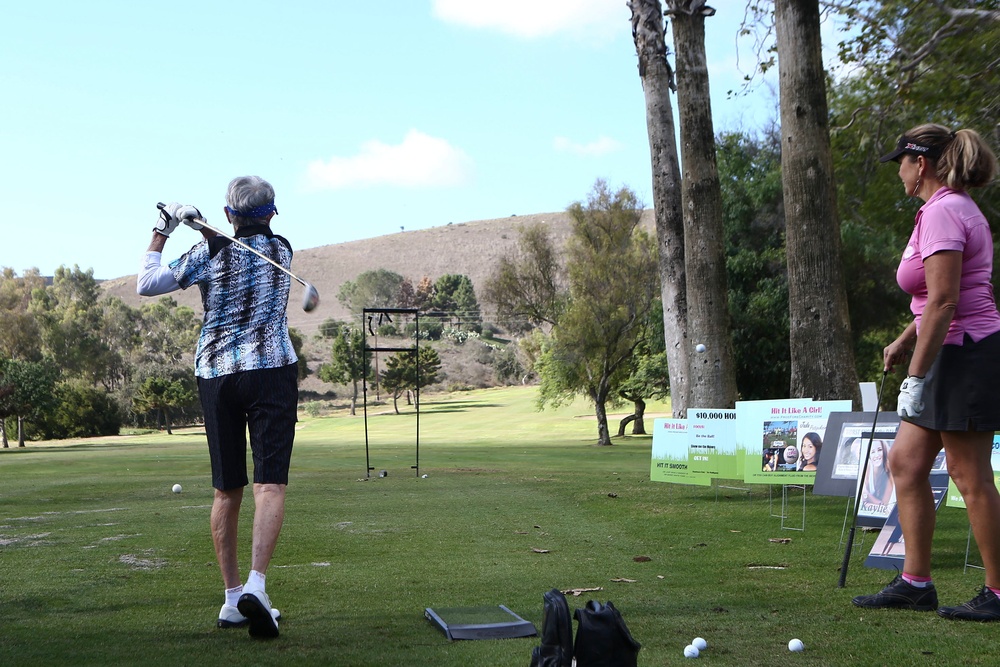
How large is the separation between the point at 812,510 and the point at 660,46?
750 centimetres

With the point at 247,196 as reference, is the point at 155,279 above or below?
below

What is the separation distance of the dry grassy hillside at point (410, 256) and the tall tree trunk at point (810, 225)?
482ft

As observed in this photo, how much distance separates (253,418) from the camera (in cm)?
507

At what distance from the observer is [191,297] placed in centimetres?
17025

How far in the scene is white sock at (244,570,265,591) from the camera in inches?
187

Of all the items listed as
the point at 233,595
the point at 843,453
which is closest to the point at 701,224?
the point at 843,453

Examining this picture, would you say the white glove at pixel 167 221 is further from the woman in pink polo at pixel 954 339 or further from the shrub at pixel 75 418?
the shrub at pixel 75 418

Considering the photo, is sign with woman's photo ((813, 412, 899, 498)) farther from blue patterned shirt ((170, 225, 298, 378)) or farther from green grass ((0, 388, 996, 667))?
blue patterned shirt ((170, 225, 298, 378))

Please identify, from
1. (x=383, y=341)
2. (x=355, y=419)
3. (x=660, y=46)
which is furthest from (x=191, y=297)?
(x=660, y=46)

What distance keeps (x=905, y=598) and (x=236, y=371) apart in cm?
344

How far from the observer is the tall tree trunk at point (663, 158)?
14727 mm

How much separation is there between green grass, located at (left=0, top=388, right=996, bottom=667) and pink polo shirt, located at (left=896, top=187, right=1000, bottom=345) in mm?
1376

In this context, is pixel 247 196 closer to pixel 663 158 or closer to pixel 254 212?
pixel 254 212

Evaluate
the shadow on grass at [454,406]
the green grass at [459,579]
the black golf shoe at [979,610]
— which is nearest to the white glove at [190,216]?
the green grass at [459,579]
